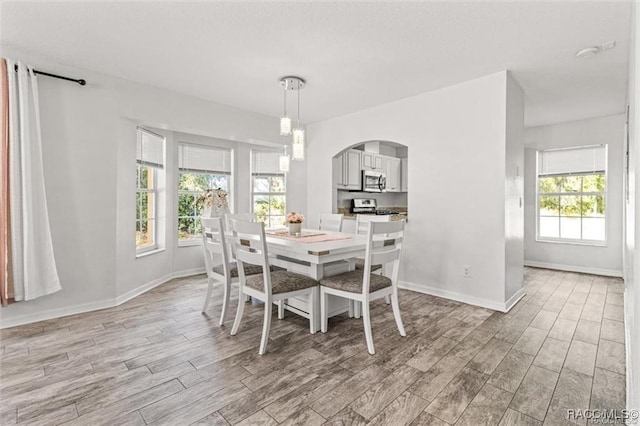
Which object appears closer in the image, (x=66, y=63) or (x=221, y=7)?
(x=221, y=7)

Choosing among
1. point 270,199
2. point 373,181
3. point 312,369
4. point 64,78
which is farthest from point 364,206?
point 64,78

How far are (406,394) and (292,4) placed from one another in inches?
105

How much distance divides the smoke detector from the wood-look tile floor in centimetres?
253

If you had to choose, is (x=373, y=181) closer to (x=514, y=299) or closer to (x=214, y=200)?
(x=214, y=200)

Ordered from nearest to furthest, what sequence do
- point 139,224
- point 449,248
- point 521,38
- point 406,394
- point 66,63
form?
point 406,394 → point 521,38 → point 66,63 → point 449,248 → point 139,224

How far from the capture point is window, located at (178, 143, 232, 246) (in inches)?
190

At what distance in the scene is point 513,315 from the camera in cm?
319

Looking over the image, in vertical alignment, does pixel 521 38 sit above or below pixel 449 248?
above

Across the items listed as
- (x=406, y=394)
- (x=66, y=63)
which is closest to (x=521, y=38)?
(x=406, y=394)

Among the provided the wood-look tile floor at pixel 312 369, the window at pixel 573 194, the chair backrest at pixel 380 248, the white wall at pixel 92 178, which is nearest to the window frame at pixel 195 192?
the white wall at pixel 92 178

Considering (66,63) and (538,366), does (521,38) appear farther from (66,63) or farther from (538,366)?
(66,63)

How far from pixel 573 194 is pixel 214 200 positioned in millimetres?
6034

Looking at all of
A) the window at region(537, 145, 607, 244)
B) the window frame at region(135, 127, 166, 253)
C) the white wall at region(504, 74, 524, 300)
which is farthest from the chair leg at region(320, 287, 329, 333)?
the window at region(537, 145, 607, 244)

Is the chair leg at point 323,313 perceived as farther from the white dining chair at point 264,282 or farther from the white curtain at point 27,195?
the white curtain at point 27,195
